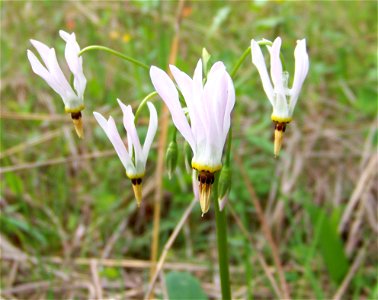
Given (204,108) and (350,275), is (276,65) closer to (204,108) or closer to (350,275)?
(204,108)

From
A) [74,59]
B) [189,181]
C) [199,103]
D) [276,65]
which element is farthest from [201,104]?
[189,181]

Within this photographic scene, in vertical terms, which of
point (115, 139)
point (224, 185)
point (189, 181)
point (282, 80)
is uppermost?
point (282, 80)

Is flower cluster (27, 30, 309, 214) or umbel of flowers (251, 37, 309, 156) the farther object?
umbel of flowers (251, 37, 309, 156)

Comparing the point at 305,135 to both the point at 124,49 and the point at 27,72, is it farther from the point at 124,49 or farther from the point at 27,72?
the point at 27,72

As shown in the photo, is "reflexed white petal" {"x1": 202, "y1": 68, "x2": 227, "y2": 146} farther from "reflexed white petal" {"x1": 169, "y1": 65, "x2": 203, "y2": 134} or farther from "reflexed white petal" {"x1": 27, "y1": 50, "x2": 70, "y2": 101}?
"reflexed white petal" {"x1": 27, "y1": 50, "x2": 70, "y2": 101}

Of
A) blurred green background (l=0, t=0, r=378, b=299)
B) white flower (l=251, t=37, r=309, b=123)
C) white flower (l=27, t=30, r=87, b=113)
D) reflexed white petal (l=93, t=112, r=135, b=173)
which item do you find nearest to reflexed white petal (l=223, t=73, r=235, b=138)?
white flower (l=251, t=37, r=309, b=123)

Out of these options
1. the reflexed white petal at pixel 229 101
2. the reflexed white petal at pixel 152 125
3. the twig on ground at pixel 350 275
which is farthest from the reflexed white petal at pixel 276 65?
the twig on ground at pixel 350 275
